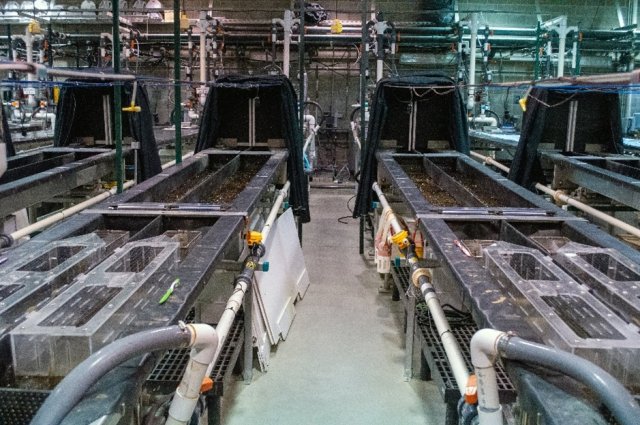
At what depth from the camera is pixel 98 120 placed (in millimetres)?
5965

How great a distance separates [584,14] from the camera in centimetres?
1180

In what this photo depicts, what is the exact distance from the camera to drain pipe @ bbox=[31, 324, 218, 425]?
3.25ft

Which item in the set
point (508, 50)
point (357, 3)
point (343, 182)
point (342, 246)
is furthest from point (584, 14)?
point (342, 246)

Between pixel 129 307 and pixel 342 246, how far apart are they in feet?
15.4

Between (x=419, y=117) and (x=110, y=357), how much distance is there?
475cm

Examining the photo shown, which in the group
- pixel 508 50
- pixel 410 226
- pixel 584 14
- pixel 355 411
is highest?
pixel 584 14

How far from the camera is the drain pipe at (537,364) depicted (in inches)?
41.7

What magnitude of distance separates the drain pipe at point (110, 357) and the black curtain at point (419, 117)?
3944 mm

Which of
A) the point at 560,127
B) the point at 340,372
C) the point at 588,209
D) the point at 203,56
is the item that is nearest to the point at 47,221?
the point at 340,372

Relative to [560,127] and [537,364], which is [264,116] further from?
[537,364]

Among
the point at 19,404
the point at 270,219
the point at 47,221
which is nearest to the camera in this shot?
the point at 19,404

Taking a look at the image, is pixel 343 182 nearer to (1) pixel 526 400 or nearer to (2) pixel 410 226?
(2) pixel 410 226

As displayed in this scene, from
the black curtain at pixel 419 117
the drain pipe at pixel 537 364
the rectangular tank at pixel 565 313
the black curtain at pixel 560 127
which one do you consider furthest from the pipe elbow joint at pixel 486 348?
the black curtain at pixel 560 127

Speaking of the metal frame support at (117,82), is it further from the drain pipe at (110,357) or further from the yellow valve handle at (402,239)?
the drain pipe at (110,357)
